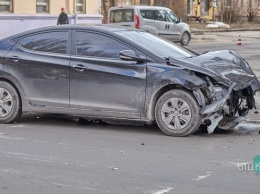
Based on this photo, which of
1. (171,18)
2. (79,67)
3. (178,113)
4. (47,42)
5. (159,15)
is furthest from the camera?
(171,18)

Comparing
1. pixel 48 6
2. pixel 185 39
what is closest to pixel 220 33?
pixel 185 39

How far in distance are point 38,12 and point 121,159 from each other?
21.2m

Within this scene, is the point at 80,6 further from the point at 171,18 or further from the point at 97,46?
the point at 97,46

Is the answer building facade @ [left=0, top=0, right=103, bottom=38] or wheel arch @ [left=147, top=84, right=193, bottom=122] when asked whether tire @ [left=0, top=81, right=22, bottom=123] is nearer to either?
wheel arch @ [left=147, top=84, right=193, bottom=122]

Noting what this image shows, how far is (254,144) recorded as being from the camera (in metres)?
8.36

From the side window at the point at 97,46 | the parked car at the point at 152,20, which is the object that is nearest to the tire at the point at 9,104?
the side window at the point at 97,46

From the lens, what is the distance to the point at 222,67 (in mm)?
8930

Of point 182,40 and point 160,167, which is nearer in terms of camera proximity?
point 160,167

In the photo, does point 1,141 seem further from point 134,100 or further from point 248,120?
point 248,120

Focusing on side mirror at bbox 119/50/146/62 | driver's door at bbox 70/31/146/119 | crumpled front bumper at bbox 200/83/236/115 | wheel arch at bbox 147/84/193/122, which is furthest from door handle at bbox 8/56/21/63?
crumpled front bumper at bbox 200/83/236/115

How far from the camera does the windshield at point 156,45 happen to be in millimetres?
9055

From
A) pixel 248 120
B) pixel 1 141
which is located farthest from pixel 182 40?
pixel 1 141

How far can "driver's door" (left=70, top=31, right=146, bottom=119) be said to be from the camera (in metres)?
8.91

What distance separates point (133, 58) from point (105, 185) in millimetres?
2931
